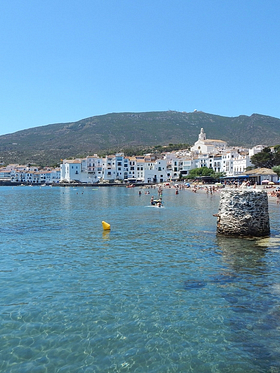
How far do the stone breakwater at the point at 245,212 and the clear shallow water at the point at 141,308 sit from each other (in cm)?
155

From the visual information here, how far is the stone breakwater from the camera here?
1723 centimetres

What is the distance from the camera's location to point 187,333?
7266mm

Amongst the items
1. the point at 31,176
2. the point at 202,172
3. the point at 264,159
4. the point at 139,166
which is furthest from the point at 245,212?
the point at 31,176

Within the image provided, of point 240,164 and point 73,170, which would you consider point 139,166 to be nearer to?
point 73,170

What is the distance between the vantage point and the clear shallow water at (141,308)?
633cm

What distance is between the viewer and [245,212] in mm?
17328

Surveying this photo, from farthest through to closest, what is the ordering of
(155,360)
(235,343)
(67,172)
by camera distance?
(67,172) → (235,343) → (155,360)

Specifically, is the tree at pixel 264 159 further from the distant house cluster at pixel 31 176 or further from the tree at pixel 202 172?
the distant house cluster at pixel 31 176

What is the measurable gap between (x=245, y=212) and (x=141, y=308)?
10629mm

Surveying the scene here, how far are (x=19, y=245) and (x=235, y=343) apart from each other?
12559 mm

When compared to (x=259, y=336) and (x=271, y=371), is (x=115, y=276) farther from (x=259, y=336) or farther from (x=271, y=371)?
(x=271, y=371)

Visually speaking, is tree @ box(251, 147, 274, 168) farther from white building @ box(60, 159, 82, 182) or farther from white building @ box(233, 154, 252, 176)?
white building @ box(60, 159, 82, 182)

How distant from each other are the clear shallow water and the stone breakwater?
1548 millimetres

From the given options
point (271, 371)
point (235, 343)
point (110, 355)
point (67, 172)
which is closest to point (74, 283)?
point (110, 355)
